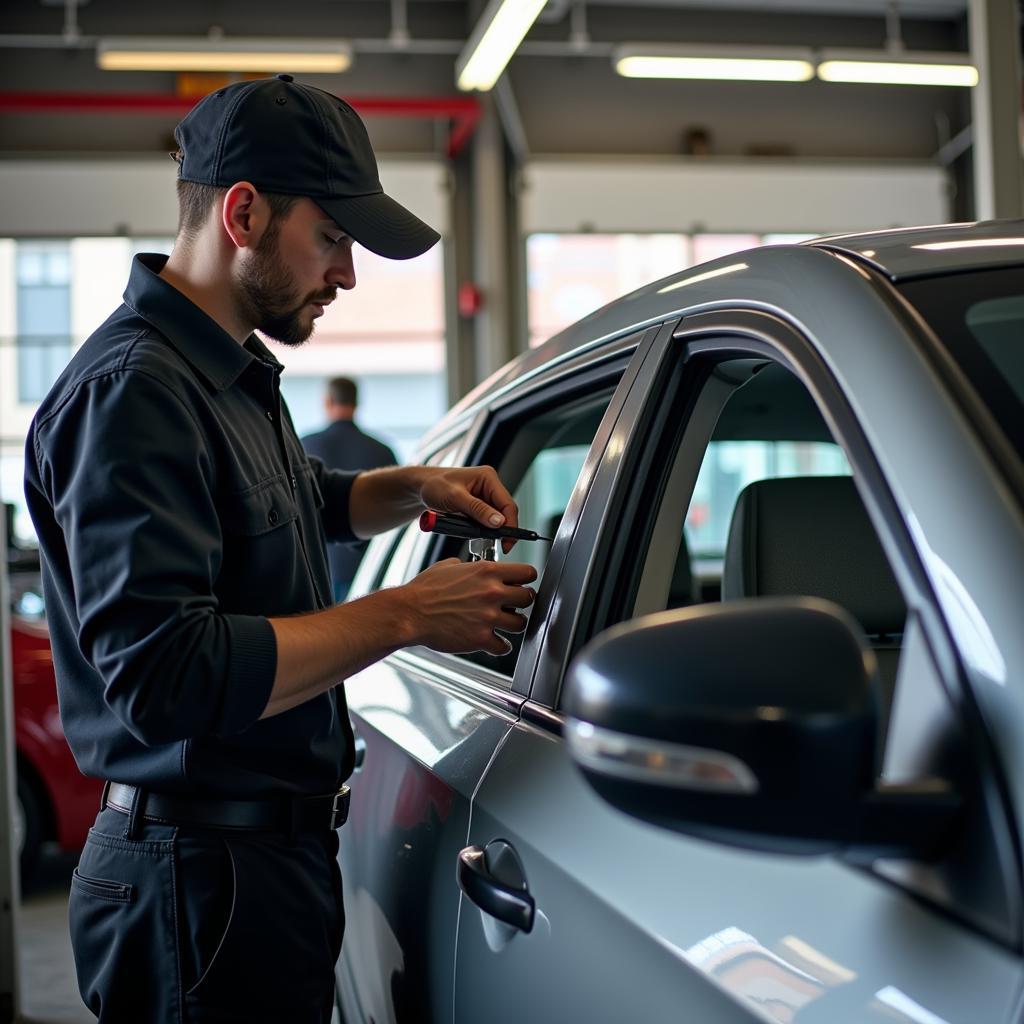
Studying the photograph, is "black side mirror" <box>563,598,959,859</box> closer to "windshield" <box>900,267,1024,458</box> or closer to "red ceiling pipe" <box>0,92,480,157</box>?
"windshield" <box>900,267,1024,458</box>

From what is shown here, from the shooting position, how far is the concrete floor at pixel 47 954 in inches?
136

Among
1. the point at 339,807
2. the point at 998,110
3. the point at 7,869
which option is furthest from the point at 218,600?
the point at 998,110

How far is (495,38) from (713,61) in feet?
5.39

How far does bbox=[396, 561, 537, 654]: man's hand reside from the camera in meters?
1.33

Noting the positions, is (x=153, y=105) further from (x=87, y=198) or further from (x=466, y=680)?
(x=466, y=680)

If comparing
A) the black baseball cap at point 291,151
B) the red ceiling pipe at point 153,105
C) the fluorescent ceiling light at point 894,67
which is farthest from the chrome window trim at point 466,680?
the red ceiling pipe at point 153,105

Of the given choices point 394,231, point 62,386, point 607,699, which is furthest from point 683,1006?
point 394,231

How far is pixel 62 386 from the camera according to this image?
1.35 meters

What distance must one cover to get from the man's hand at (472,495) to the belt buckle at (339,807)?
15.4 inches

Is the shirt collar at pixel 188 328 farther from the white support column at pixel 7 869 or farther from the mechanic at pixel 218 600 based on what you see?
the white support column at pixel 7 869

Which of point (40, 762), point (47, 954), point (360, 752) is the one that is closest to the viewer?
point (360, 752)

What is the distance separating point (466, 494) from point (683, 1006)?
37.5 inches

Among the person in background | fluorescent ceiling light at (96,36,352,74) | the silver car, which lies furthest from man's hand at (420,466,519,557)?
fluorescent ceiling light at (96,36,352,74)

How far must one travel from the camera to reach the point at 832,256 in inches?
40.7
